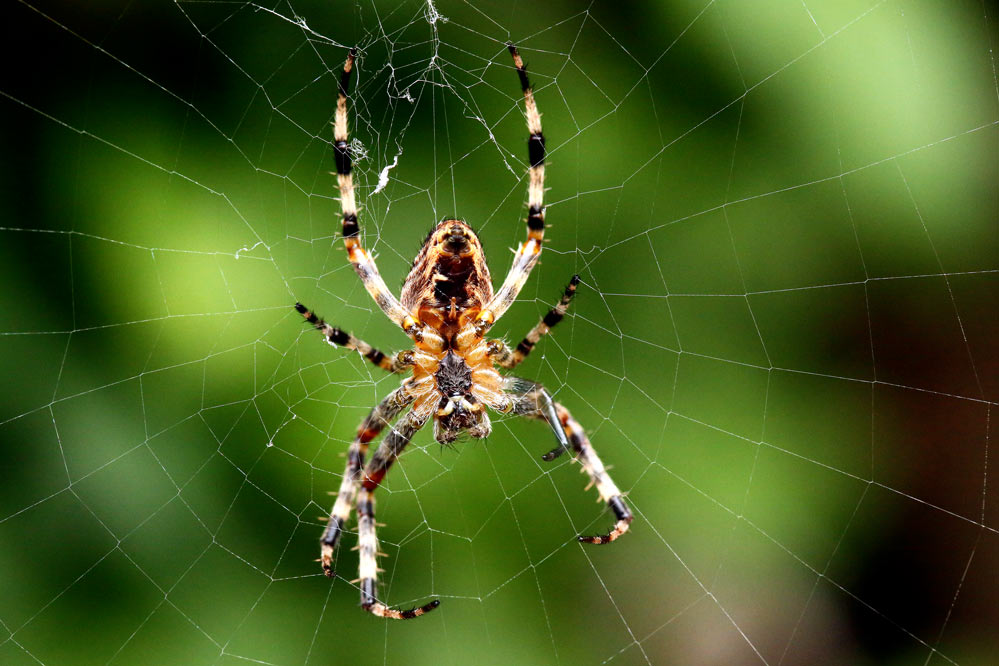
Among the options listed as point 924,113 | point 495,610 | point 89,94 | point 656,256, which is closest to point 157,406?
point 89,94

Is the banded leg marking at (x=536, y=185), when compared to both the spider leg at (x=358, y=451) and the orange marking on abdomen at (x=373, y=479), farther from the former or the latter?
the orange marking on abdomen at (x=373, y=479)

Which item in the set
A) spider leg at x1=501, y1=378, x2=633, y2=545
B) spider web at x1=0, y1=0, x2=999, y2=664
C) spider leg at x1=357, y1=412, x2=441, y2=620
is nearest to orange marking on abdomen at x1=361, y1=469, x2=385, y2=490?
spider leg at x1=357, y1=412, x2=441, y2=620

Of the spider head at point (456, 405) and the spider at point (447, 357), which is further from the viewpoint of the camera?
the spider head at point (456, 405)

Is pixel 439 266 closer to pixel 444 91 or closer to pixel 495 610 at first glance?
pixel 444 91

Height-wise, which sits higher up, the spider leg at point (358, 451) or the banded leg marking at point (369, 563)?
the spider leg at point (358, 451)

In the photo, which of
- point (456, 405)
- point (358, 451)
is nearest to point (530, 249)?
point (456, 405)

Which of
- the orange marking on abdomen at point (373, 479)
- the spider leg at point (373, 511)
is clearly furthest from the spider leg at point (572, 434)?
the orange marking on abdomen at point (373, 479)

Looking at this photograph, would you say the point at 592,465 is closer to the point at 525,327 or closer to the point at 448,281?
the point at 525,327
